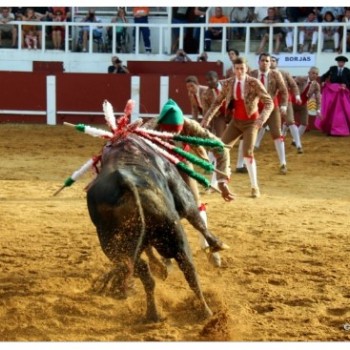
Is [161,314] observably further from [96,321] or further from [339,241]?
[339,241]

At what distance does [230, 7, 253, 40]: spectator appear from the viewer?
1557 centimetres

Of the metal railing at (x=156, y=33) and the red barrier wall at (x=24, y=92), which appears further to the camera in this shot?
the metal railing at (x=156, y=33)

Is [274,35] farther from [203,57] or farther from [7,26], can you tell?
[7,26]

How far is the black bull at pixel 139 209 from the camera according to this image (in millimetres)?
3531

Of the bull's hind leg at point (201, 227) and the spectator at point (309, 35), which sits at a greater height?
the spectator at point (309, 35)

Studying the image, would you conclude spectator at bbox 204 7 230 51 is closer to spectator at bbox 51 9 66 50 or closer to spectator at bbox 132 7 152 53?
spectator at bbox 132 7 152 53

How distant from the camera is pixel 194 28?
15.8 m

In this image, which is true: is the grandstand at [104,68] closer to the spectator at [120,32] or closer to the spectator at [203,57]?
the spectator at [120,32]

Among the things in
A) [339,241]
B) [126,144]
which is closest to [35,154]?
[339,241]

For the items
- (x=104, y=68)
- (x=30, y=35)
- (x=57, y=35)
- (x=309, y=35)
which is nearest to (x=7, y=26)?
(x=30, y=35)

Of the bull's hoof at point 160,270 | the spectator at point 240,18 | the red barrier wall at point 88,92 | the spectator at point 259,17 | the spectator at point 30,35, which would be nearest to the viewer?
the bull's hoof at point 160,270

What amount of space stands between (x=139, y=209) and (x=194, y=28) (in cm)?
1273

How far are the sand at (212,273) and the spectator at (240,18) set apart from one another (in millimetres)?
7365

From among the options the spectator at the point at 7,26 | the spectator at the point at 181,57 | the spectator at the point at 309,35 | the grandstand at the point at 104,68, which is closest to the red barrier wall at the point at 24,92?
the grandstand at the point at 104,68
